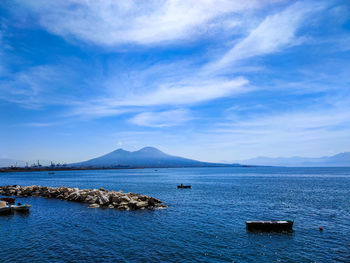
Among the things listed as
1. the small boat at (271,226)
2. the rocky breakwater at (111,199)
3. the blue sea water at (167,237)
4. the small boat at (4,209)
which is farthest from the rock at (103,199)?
the small boat at (271,226)

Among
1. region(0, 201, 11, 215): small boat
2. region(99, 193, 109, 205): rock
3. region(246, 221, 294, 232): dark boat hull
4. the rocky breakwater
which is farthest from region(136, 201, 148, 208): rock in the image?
region(0, 201, 11, 215): small boat

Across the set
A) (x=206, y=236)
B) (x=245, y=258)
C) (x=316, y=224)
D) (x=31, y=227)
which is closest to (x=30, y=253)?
(x=31, y=227)

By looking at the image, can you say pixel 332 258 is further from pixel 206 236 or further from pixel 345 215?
pixel 345 215

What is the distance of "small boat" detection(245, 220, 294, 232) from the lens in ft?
Answer: 83.9

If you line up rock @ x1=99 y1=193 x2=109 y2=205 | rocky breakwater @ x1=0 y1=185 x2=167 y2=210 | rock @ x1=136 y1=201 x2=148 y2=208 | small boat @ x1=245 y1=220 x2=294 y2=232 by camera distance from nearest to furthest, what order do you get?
1. small boat @ x1=245 y1=220 x2=294 y2=232
2. rock @ x1=136 y1=201 x2=148 y2=208
3. rocky breakwater @ x1=0 y1=185 x2=167 y2=210
4. rock @ x1=99 y1=193 x2=109 y2=205

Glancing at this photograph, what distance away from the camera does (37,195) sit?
56.9 meters

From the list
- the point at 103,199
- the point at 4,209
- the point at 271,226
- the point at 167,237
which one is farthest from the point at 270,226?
the point at 4,209

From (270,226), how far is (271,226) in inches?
4.1

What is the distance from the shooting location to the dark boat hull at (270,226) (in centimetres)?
2556

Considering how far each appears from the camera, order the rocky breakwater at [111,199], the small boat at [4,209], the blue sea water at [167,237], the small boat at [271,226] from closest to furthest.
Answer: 1. the blue sea water at [167,237]
2. the small boat at [271,226]
3. the small boat at [4,209]
4. the rocky breakwater at [111,199]

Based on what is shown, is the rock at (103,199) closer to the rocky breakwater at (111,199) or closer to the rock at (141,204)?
the rocky breakwater at (111,199)

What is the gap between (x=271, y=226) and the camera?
25.8m

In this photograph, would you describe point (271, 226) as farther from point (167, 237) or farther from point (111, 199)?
point (111, 199)

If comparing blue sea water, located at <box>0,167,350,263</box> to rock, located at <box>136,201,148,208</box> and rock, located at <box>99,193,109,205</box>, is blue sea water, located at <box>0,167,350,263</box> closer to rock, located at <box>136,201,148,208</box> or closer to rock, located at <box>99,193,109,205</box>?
rock, located at <box>136,201,148,208</box>
